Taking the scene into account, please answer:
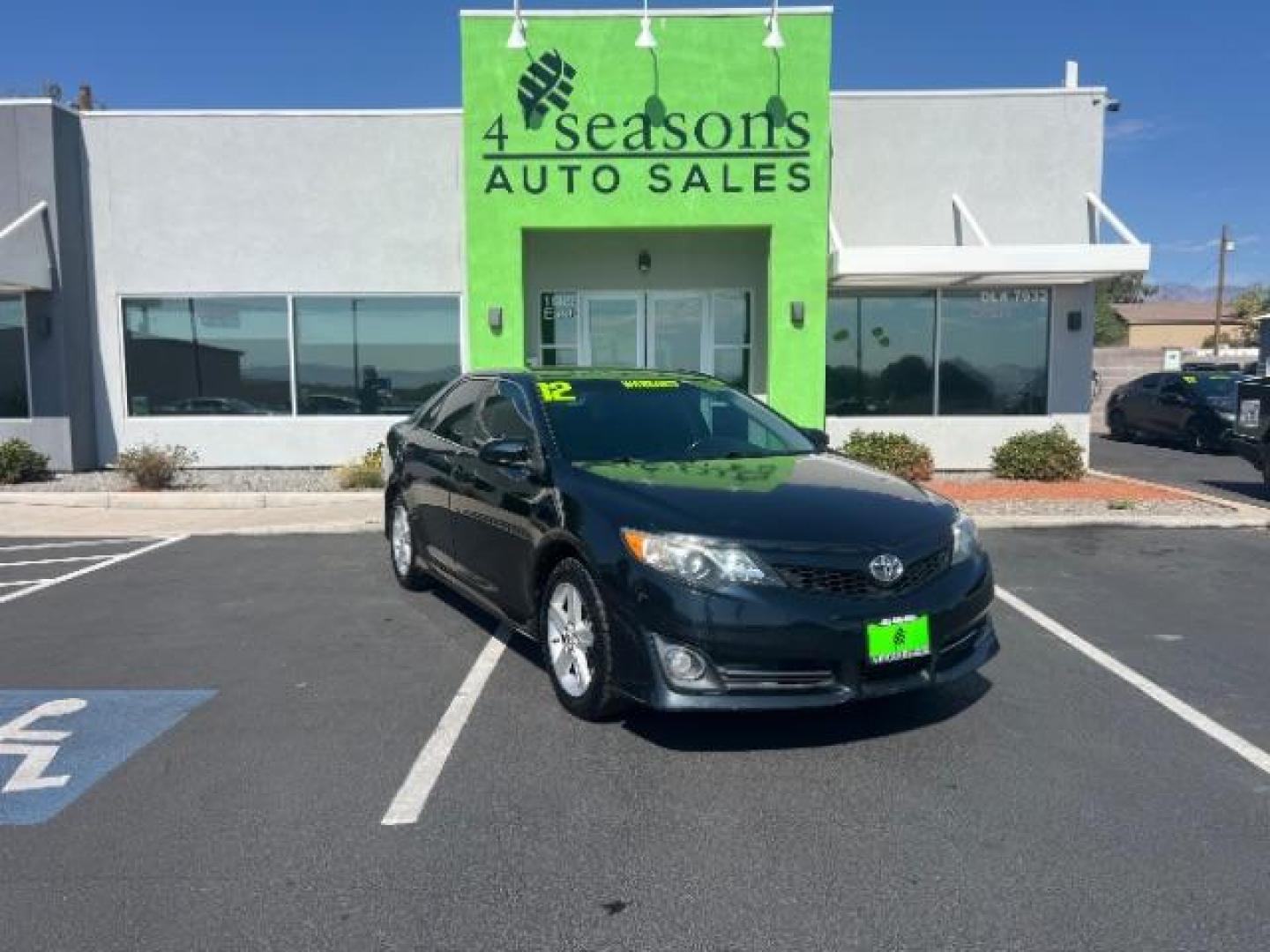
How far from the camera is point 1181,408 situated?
18.7m

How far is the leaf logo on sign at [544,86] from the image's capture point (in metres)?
12.3

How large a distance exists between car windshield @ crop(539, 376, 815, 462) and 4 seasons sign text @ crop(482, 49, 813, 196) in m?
7.06

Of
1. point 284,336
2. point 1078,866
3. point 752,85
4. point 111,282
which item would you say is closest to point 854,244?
point 752,85

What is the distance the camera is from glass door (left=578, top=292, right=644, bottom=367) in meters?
14.1

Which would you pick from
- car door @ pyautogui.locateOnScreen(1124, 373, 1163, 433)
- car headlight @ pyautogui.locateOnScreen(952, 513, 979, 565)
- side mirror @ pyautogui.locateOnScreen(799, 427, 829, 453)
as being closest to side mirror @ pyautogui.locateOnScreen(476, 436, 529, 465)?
side mirror @ pyautogui.locateOnScreen(799, 427, 829, 453)

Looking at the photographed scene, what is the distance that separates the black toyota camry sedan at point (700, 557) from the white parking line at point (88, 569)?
153 inches

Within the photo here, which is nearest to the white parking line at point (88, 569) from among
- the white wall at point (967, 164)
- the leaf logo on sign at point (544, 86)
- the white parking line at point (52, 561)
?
the white parking line at point (52, 561)

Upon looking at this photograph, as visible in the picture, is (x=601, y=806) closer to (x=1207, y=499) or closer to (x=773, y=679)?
(x=773, y=679)

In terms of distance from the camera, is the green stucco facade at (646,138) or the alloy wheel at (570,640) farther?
the green stucco facade at (646,138)

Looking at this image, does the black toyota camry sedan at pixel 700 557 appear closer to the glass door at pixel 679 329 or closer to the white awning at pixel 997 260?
the white awning at pixel 997 260

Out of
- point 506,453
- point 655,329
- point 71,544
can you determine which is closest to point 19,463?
point 71,544

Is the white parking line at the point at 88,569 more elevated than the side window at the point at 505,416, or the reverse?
the side window at the point at 505,416

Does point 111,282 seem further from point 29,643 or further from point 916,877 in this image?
point 916,877

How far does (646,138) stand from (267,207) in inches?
214
